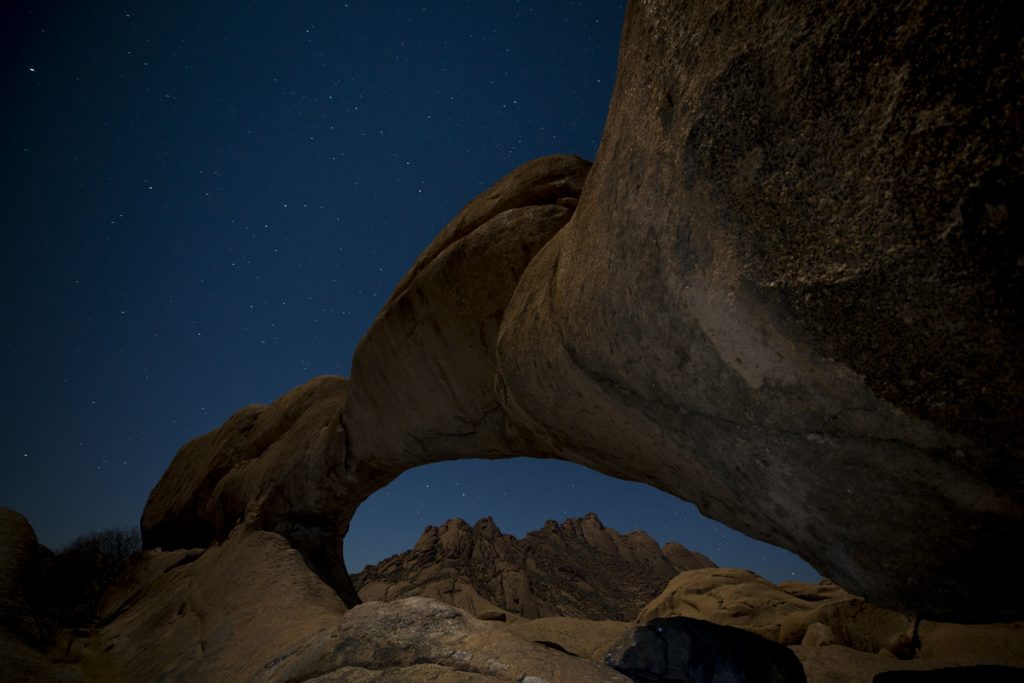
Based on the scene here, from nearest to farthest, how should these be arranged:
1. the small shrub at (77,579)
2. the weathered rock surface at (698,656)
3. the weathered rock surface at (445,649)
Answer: the weathered rock surface at (445,649)
the weathered rock surface at (698,656)
the small shrub at (77,579)

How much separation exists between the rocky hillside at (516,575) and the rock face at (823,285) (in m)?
15.1

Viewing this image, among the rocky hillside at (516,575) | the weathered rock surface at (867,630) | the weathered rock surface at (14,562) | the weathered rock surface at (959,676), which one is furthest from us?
the rocky hillside at (516,575)

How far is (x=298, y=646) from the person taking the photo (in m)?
3.38

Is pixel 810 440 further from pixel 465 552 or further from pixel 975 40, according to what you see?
pixel 465 552

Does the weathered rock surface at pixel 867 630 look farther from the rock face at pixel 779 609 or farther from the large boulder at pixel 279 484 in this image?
the large boulder at pixel 279 484

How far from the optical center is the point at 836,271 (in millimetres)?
1489

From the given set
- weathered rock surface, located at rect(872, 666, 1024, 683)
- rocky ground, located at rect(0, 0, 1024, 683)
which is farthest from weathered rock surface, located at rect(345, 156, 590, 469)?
weathered rock surface, located at rect(872, 666, 1024, 683)

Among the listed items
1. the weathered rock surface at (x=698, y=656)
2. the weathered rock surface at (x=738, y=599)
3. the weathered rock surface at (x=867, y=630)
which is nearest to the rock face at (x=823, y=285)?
the weathered rock surface at (x=698, y=656)

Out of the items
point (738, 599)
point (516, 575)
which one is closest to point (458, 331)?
point (738, 599)

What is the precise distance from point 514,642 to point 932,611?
7.11 ft

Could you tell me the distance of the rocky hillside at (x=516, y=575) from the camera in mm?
17688

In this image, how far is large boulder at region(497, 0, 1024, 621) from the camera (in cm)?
121

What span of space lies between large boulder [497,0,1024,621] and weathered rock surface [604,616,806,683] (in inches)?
44.8

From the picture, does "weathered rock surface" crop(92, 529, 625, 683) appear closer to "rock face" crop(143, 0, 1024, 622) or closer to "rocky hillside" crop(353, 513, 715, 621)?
"rock face" crop(143, 0, 1024, 622)
